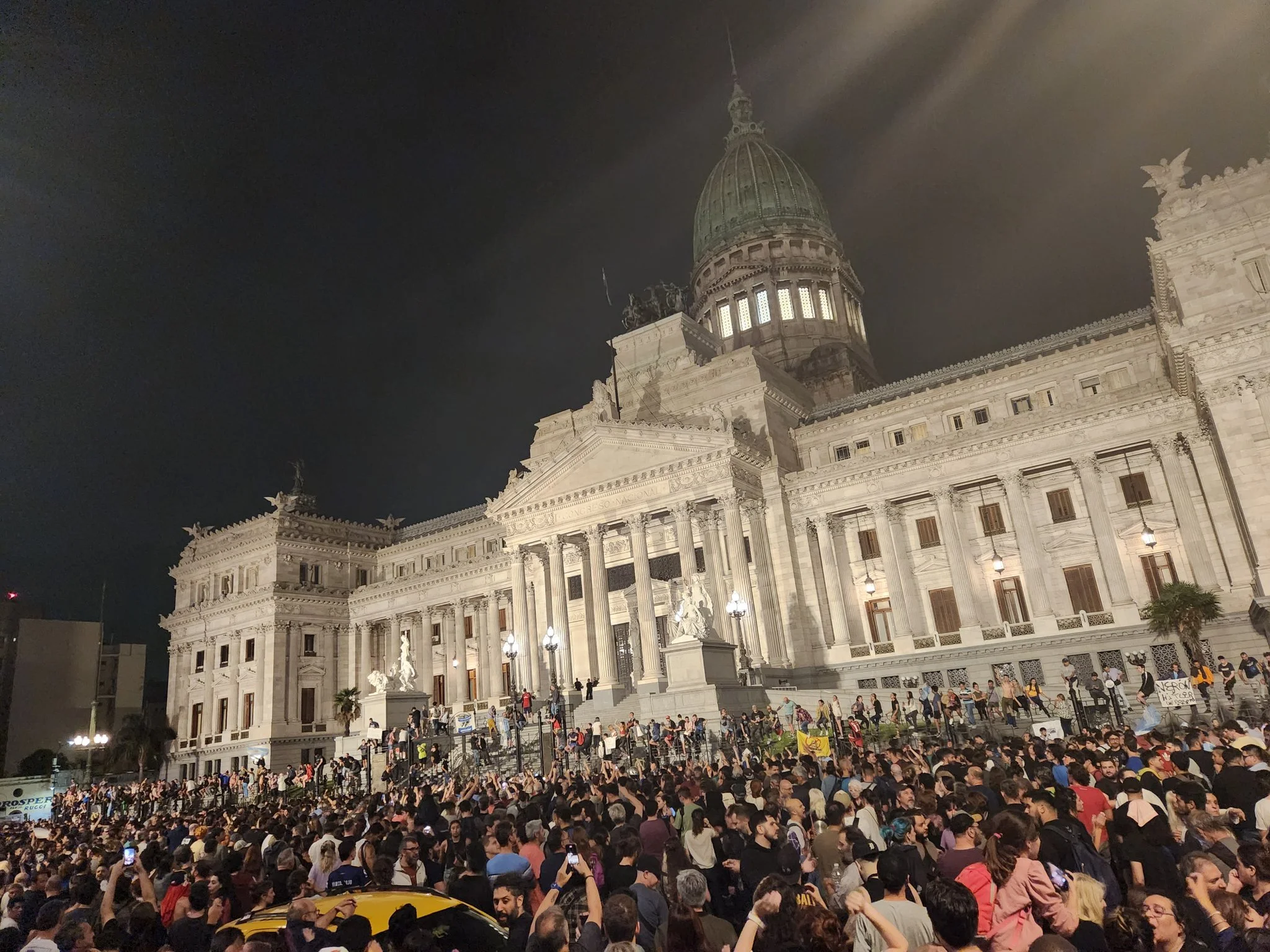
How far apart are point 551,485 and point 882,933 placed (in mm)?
40839

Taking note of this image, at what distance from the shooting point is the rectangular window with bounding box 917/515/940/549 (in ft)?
137

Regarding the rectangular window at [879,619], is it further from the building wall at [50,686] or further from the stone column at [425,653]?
the building wall at [50,686]

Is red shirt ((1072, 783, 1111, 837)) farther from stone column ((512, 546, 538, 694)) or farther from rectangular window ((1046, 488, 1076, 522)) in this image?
stone column ((512, 546, 538, 694))

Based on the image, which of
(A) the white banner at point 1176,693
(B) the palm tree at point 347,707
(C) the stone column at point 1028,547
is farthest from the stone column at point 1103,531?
(B) the palm tree at point 347,707

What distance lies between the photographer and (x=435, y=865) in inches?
385

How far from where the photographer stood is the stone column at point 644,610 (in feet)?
128

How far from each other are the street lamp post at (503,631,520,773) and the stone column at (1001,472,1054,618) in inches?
935

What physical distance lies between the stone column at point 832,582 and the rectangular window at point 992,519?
24.7ft

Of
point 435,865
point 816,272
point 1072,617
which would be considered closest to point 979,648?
point 1072,617

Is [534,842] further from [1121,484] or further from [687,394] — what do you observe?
[687,394]

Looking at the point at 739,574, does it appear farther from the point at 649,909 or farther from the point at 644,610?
the point at 649,909

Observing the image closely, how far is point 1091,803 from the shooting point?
28.8ft

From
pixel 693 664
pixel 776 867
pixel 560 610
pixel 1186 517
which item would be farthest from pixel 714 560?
pixel 776 867

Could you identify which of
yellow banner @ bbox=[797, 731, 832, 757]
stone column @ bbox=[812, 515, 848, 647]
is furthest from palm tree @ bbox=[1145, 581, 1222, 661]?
yellow banner @ bbox=[797, 731, 832, 757]
